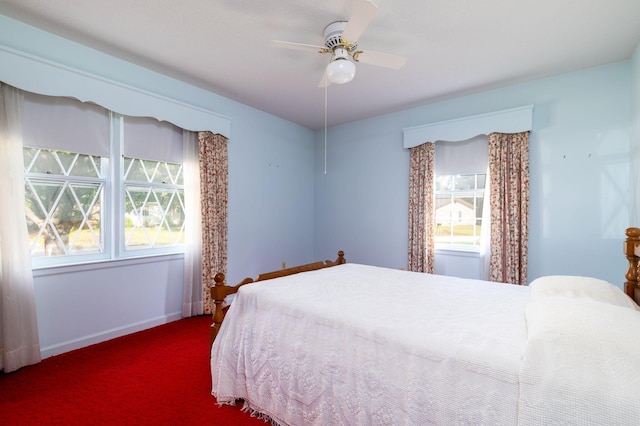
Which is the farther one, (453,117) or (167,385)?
(453,117)

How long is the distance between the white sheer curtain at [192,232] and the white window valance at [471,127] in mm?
2610

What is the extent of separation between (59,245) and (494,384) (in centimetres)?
326

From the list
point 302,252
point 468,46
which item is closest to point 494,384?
point 468,46

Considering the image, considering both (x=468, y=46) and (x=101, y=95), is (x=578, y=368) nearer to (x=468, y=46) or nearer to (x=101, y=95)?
(x=468, y=46)

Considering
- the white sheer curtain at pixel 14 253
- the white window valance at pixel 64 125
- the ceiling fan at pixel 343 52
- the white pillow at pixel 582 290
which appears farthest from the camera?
the white window valance at pixel 64 125

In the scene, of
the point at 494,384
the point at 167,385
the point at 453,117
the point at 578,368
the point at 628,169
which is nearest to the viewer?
the point at 578,368

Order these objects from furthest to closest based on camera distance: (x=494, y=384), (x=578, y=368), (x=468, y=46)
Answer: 1. (x=468, y=46)
2. (x=494, y=384)
3. (x=578, y=368)

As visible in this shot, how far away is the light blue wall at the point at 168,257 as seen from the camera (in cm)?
244

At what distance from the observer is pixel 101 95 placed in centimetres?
263

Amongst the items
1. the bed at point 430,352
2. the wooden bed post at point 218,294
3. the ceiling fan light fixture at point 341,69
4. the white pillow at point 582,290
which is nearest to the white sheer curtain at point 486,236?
the bed at point 430,352

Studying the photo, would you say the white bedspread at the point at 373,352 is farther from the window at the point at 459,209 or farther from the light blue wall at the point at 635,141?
the window at the point at 459,209

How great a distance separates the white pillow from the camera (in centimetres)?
147

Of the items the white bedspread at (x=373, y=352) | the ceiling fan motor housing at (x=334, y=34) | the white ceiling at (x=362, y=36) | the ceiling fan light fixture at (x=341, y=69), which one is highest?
the white ceiling at (x=362, y=36)

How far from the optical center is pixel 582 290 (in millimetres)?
1593
